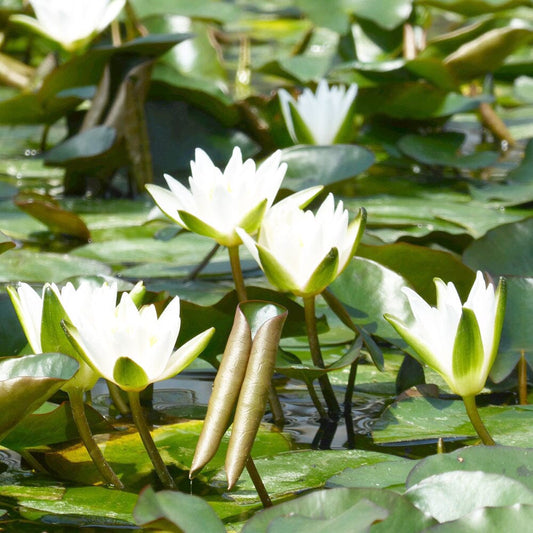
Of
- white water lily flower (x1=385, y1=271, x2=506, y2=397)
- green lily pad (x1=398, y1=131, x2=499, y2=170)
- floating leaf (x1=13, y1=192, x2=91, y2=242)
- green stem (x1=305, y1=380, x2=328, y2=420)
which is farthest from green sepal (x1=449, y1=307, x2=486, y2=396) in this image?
green lily pad (x1=398, y1=131, x2=499, y2=170)

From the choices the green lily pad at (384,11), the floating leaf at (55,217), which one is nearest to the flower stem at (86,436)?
the floating leaf at (55,217)

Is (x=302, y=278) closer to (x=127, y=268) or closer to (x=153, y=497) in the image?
(x=153, y=497)

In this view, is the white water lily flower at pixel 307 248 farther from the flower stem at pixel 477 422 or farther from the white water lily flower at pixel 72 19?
the white water lily flower at pixel 72 19

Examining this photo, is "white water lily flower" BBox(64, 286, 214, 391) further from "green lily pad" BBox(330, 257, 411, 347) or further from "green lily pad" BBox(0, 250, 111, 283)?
"green lily pad" BBox(0, 250, 111, 283)

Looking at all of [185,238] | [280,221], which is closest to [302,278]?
[280,221]

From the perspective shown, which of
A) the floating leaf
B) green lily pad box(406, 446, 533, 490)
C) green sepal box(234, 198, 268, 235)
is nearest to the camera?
green lily pad box(406, 446, 533, 490)

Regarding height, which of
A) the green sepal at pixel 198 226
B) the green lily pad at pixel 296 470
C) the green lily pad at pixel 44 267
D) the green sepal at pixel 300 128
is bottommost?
the green lily pad at pixel 296 470
